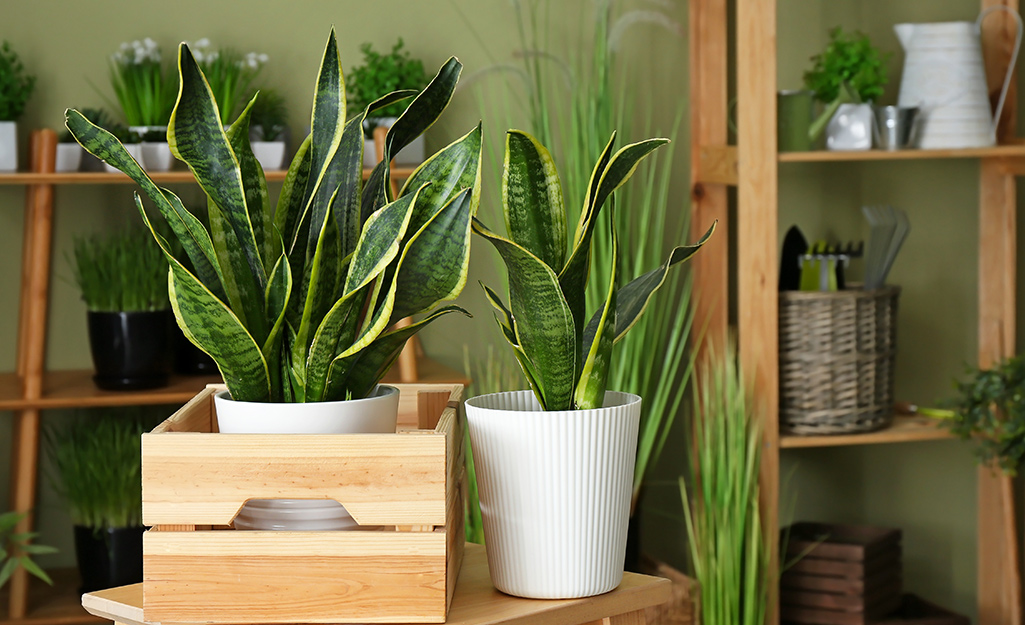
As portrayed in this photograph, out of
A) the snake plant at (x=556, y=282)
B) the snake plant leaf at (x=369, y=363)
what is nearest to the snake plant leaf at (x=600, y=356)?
the snake plant at (x=556, y=282)

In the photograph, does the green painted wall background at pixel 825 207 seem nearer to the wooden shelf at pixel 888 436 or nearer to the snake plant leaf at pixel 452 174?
the wooden shelf at pixel 888 436

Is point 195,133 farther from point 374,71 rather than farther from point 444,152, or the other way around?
point 374,71

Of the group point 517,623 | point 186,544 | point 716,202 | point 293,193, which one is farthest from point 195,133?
point 716,202

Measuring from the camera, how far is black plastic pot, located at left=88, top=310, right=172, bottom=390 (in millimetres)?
1769

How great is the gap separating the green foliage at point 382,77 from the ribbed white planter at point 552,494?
4.26ft

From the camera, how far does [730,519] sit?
1883 mm

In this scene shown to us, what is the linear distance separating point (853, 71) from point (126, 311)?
146 cm

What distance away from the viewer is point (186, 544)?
27.5 inches

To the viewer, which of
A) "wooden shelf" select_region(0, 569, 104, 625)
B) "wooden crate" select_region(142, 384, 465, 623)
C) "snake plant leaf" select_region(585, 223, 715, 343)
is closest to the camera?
"wooden crate" select_region(142, 384, 465, 623)

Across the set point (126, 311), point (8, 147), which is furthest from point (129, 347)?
point (8, 147)

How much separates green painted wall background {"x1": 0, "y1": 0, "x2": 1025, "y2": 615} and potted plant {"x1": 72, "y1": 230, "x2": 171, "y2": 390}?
26cm

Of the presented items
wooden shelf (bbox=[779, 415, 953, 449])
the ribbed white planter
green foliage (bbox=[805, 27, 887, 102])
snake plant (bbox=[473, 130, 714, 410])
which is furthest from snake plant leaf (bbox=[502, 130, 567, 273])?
green foliage (bbox=[805, 27, 887, 102])

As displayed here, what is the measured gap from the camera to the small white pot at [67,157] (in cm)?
183

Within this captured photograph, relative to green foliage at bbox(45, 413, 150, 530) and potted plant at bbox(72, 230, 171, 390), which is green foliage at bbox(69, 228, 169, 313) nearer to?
potted plant at bbox(72, 230, 171, 390)
